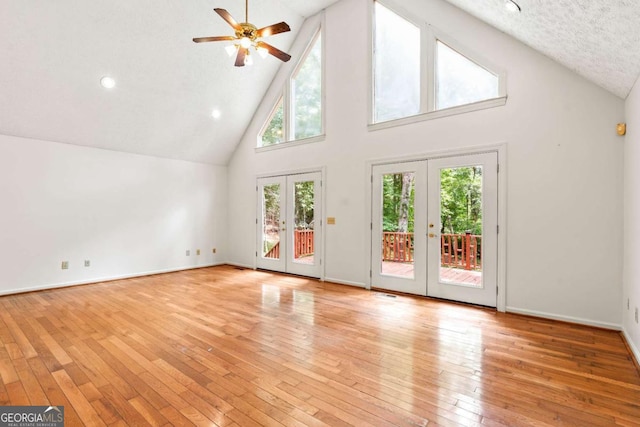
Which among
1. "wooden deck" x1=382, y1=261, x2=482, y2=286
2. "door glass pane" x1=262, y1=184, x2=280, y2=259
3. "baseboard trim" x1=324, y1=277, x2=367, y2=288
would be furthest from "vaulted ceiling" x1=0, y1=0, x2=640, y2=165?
"baseboard trim" x1=324, y1=277, x2=367, y2=288

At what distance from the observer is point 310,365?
8.36 ft

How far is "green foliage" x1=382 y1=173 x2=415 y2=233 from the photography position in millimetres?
4703

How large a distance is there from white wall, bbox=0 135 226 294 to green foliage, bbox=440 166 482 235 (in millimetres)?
5184

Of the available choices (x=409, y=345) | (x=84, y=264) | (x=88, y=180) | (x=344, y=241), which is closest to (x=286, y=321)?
(x=409, y=345)

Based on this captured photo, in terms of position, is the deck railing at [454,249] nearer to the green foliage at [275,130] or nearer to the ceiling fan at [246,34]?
the ceiling fan at [246,34]

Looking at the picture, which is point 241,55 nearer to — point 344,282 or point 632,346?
point 344,282

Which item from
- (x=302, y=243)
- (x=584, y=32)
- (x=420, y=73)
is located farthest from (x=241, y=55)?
(x=302, y=243)

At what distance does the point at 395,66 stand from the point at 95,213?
18.4 feet

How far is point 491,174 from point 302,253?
350 centimetres

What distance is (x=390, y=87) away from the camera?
4977 millimetres

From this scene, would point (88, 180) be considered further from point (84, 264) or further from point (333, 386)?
point (333, 386)

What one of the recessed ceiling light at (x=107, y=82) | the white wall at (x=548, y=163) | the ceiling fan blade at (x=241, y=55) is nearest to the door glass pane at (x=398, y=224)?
the white wall at (x=548, y=163)

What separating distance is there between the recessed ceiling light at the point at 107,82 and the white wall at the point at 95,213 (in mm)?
1323

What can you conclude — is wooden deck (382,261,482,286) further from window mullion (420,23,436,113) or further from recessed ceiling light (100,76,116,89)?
recessed ceiling light (100,76,116,89)
